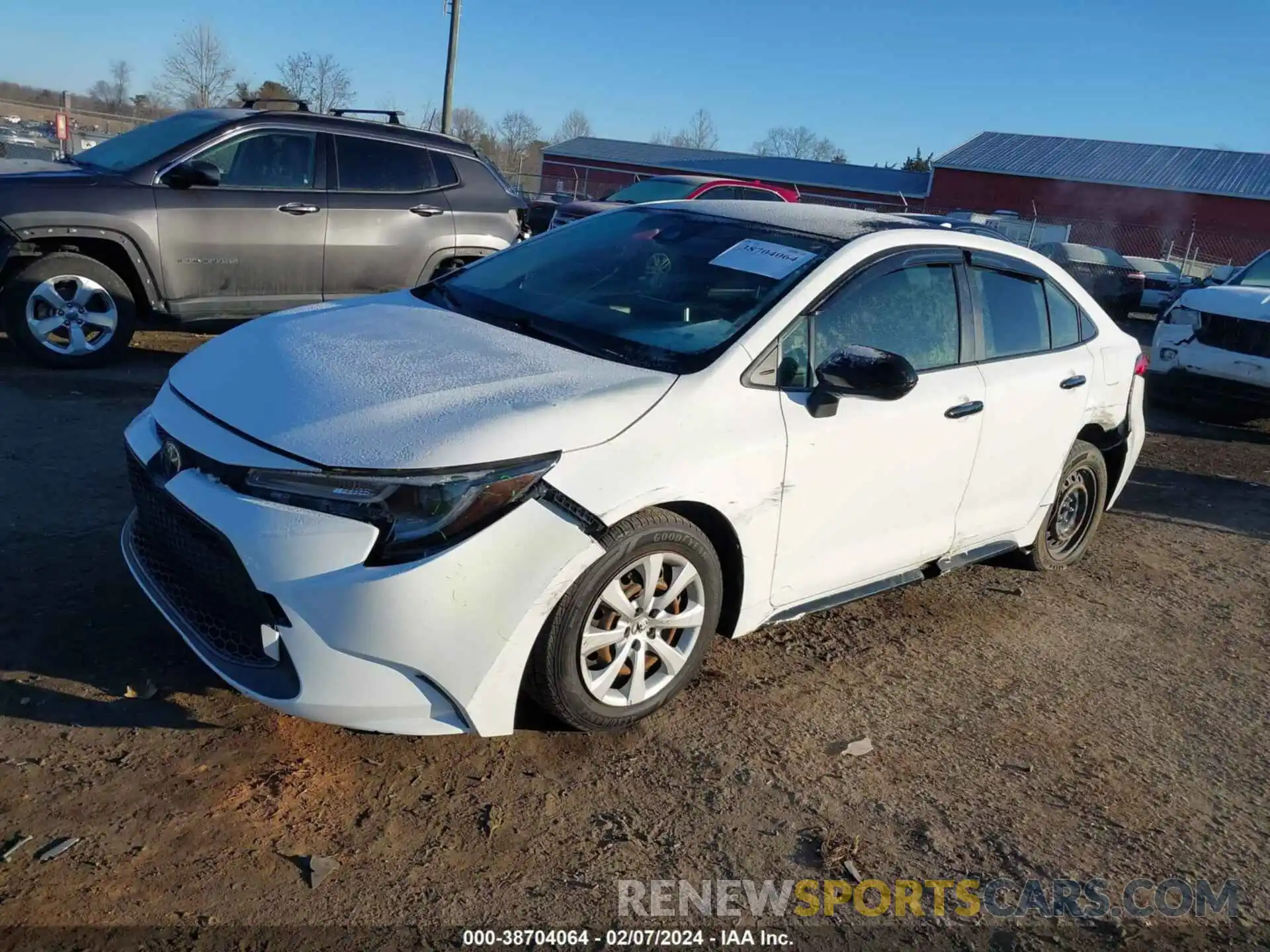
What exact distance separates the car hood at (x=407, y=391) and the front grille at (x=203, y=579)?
0.31 m

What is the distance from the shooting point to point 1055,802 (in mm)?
3396

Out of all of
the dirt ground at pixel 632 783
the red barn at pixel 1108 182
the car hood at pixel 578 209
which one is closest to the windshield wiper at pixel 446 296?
the dirt ground at pixel 632 783

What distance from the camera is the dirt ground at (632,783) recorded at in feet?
8.75

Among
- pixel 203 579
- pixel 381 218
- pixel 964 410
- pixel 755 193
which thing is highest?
pixel 755 193

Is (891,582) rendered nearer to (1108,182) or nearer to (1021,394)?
(1021,394)

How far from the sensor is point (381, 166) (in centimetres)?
838

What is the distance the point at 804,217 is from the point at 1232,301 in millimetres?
6827

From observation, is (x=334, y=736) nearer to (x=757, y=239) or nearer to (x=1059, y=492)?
(x=757, y=239)

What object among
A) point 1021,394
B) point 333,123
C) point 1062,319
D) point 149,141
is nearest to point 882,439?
point 1021,394

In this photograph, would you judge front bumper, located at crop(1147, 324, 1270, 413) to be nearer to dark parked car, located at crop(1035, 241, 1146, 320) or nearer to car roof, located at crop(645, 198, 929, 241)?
car roof, located at crop(645, 198, 929, 241)

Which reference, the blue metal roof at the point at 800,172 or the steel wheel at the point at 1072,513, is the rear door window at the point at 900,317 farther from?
the blue metal roof at the point at 800,172

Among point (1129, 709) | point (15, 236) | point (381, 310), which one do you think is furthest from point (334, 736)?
point (15, 236)

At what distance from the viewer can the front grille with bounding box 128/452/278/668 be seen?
9.50ft

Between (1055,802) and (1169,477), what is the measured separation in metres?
5.26
